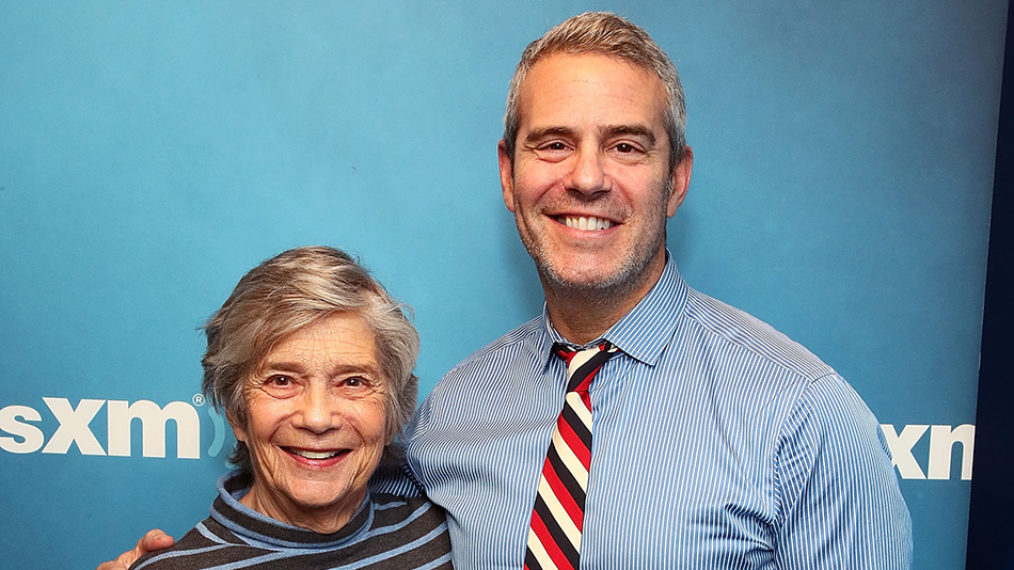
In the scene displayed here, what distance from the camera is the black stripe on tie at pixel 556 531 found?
4.61 feet

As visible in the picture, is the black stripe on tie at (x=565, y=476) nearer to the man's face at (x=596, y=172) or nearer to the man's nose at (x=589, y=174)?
the man's face at (x=596, y=172)

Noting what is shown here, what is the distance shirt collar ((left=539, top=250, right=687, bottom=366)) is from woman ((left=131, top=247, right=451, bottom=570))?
40 cm

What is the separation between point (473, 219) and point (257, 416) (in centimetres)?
74

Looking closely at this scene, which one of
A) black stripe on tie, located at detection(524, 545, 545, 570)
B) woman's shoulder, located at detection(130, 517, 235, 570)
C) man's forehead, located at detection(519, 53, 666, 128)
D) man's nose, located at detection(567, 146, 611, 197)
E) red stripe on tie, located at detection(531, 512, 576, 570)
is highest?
man's forehead, located at detection(519, 53, 666, 128)

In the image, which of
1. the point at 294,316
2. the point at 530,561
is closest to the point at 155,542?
the point at 294,316

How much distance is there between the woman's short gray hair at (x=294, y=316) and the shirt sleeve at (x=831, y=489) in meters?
0.69

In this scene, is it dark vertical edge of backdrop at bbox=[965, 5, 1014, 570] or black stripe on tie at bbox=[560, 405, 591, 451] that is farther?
dark vertical edge of backdrop at bbox=[965, 5, 1014, 570]

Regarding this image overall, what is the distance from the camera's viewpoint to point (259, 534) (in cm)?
145

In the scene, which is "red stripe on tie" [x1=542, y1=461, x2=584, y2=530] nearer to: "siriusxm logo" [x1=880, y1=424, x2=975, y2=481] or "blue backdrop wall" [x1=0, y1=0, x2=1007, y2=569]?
"blue backdrop wall" [x1=0, y1=0, x2=1007, y2=569]

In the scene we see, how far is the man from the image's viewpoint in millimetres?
1349

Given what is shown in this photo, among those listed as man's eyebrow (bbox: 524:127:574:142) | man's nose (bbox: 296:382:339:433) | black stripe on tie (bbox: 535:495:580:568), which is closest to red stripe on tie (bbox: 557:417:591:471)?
black stripe on tie (bbox: 535:495:580:568)

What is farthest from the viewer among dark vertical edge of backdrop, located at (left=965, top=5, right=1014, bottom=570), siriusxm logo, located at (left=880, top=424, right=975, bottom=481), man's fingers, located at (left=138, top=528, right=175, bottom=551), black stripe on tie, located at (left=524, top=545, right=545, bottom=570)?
siriusxm logo, located at (left=880, top=424, right=975, bottom=481)

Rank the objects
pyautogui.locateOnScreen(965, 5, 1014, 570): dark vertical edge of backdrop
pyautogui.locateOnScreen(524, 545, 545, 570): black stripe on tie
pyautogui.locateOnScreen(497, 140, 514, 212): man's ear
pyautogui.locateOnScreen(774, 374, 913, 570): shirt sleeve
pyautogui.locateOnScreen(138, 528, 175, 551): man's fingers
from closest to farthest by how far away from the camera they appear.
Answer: pyautogui.locateOnScreen(774, 374, 913, 570): shirt sleeve, pyautogui.locateOnScreen(524, 545, 545, 570): black stripe on tie, pyautogui.locateOnScreen(138, 528, 175, 551): man's fingers, pyautogui.locateOnScreen(497, 140, 514, 212): man's ear, pyautogui.locateOnScreen(965, 5, 1014, 570): dark vertical edge of backdrop

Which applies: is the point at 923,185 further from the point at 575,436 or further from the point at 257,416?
the point at 257,416
